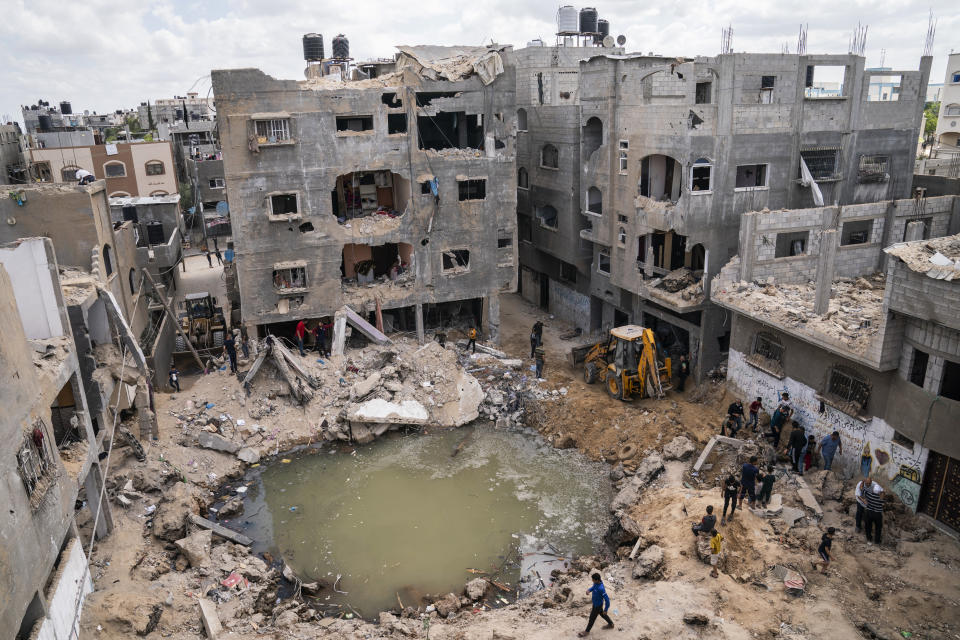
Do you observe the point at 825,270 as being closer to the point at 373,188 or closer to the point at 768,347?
the point at 768,347

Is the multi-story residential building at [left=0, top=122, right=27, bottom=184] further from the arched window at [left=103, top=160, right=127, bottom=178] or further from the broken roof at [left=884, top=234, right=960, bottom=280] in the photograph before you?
the broken roof at [left=884, top=234, right=960, bottom=280]

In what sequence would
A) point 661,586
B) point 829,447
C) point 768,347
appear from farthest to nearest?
point 768,347 → point 829,447 → point 661,586

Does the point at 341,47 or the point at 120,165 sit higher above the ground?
the point at 341,47

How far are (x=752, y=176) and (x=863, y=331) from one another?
837cm

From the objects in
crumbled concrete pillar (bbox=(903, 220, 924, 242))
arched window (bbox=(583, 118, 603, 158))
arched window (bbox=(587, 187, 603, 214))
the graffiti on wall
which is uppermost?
arched window (bbox=(583, 118, 603, 158))

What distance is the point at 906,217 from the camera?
23.4m

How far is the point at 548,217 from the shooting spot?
108 feet

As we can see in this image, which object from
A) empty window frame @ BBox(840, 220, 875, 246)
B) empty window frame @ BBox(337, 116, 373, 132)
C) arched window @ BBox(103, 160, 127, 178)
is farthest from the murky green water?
arched window @ BBox(103, 160, 127, 178)

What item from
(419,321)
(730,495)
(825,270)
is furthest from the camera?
(419,321)

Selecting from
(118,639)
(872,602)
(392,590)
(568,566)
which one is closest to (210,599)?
(118,639)

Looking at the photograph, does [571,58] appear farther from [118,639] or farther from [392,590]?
[118,639]

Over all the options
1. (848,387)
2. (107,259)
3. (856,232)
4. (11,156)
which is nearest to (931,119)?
(856,232)

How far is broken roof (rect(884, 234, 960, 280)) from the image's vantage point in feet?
47.2

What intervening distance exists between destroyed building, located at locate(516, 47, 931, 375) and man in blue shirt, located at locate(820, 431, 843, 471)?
22.8 ft
